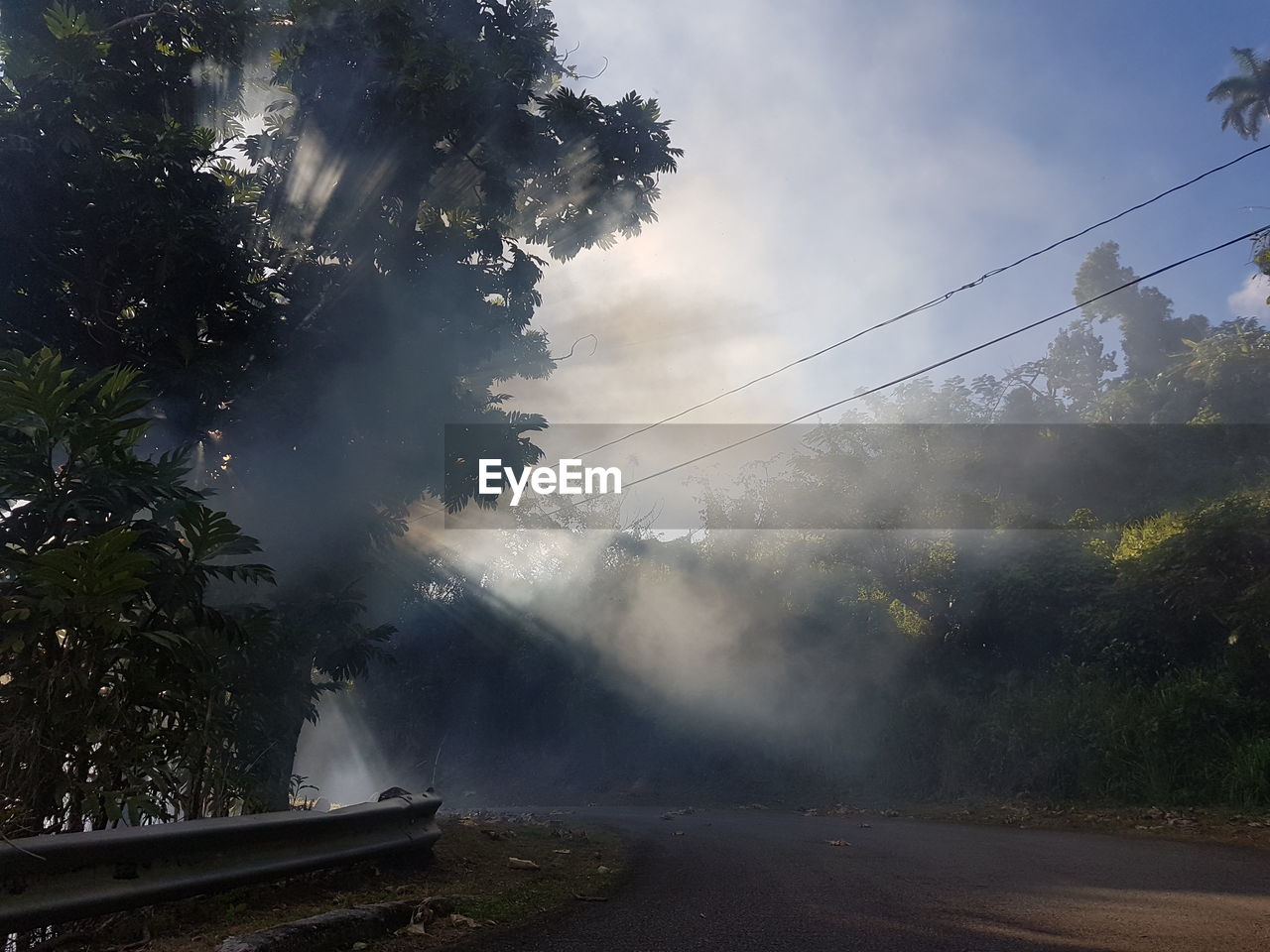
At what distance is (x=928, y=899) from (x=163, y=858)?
3956mm

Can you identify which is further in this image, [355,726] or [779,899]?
[355,726]

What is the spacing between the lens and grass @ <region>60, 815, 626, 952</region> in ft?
11.2

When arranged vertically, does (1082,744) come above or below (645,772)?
above

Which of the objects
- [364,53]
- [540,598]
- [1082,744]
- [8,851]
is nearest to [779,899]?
[8,851]

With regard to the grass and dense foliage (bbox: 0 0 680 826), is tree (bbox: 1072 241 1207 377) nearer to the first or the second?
dense foliage (bbox: 0 0 680 826)

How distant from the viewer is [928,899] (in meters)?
4.99

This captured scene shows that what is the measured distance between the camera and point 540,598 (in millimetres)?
27312

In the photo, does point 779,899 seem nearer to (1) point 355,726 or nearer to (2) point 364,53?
(2) point 364,53

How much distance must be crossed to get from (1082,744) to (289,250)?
46.0 ft

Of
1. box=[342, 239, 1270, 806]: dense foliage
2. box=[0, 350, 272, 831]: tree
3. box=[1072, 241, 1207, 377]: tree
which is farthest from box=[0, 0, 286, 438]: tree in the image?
box=[1072, 241, 1207, 377]: tree

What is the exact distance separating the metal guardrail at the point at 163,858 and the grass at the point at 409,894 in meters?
0.14

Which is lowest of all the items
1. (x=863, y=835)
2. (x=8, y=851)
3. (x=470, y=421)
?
(x=863, y=835)

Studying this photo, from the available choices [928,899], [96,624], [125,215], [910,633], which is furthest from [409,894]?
[910,633]

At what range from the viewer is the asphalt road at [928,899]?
3898mm
